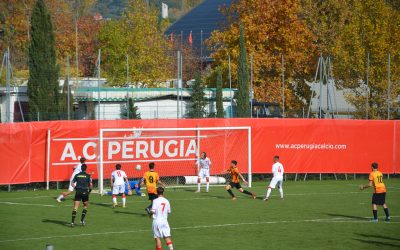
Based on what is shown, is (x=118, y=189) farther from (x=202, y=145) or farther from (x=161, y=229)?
(x=202, y=145)

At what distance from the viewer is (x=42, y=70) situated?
169ft

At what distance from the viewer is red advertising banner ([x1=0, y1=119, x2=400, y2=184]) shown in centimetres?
4134

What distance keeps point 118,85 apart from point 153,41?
8.45 m

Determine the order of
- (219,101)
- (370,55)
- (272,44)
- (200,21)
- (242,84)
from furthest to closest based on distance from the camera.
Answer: (200,21) < (272,44) < (370,55) < (242,84) < (219,101)

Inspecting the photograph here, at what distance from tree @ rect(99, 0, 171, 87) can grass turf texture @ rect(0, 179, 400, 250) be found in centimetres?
3270

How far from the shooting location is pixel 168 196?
127 ft

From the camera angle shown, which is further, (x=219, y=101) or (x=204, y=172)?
(x=219, y=101)

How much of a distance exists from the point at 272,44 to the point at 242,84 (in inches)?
313

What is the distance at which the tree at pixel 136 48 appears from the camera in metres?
71.9

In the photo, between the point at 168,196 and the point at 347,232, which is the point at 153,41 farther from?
the point at 347,232

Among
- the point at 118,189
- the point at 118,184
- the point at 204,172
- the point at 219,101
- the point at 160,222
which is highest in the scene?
the point at 219,101

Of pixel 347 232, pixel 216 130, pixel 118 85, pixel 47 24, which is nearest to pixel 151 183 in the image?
pixel 347 232

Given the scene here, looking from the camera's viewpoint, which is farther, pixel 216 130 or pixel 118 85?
pixel 118 85

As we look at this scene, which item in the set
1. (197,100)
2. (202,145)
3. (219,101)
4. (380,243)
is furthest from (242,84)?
Answer: (380,243)
